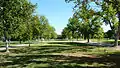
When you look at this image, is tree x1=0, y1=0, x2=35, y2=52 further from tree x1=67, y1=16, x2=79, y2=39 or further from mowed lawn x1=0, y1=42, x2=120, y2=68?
tree x1=67, y1=16, x2=79, y2=39

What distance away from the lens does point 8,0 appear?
33500mm

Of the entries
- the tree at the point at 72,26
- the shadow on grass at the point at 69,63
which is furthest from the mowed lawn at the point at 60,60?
the tree at the point at 72,26

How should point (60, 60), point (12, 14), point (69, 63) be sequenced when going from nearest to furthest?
point (69, 63), point (60, 60), point (12, 14)

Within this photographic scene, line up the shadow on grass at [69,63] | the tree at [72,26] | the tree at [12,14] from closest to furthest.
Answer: the shadow on grass at [69,63] < the tree at [12,14] < the tree at [72,26]

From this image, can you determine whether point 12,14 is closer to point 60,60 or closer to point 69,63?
point 60,60

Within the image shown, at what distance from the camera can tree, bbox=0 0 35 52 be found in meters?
33.7

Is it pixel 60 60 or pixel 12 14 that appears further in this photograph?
pixel 12 14

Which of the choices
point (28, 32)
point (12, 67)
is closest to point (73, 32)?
point (28, 32)

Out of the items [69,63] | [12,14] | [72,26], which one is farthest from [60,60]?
[72,26]

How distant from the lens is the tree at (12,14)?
33.7 metres

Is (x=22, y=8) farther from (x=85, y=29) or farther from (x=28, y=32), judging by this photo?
(x=85, y=29)

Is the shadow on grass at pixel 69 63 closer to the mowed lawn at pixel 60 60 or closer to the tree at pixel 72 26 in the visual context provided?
the mowed lawn at pixel 60 60

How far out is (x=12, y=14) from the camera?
1344 inches

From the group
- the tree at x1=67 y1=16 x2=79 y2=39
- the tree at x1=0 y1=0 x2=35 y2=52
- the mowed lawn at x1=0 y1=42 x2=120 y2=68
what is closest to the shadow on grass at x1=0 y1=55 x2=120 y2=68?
the mowed lawn at x1=0 y1=42 x2=120 y2=68
